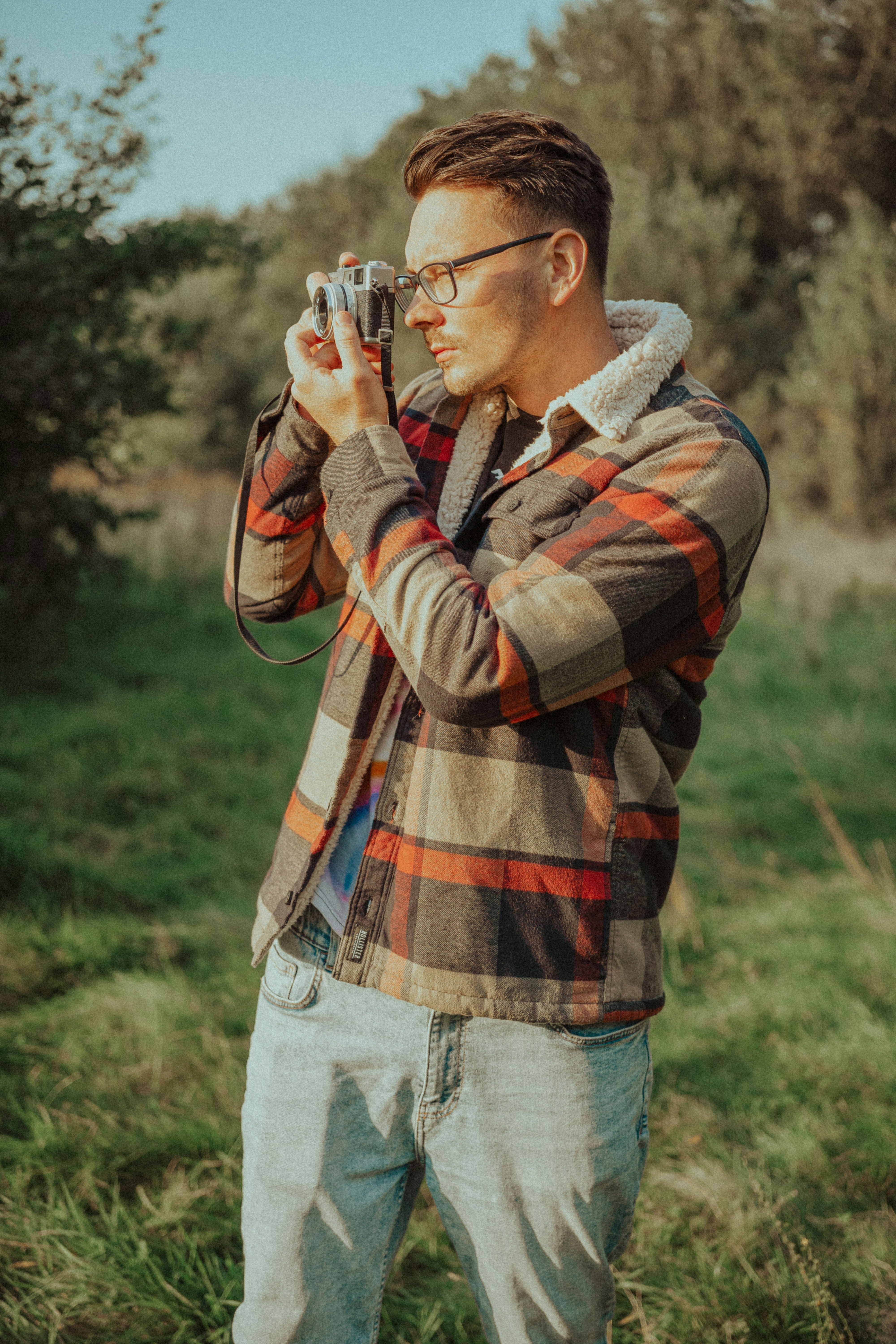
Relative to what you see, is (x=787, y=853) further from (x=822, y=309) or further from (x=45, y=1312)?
(x=822, y=309)

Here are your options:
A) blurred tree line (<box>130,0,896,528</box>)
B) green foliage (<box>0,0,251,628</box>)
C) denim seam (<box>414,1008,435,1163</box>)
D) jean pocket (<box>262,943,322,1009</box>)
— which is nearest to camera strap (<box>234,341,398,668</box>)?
jean pocket (<box>262,943,322,1009</box>)

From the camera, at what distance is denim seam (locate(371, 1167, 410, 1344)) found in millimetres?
1559

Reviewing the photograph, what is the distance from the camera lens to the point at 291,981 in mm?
1544

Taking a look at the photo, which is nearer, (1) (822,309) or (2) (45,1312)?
(2) (45,1312)

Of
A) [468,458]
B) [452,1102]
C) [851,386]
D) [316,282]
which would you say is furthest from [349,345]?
[851,386]

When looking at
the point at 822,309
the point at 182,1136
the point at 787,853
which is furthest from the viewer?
the point at 822,309

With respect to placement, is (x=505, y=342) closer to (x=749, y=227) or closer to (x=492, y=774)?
(x=492, y=774)

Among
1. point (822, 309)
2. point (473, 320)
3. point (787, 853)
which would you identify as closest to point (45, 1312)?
point (473, 320)

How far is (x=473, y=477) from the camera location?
166cm

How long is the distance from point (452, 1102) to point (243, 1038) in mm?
1897

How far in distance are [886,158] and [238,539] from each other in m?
17.0

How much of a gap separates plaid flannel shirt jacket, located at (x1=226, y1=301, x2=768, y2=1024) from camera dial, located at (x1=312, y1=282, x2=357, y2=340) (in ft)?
0.48

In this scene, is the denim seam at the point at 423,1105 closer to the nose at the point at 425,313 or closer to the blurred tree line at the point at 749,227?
the nose at the point at 425,313

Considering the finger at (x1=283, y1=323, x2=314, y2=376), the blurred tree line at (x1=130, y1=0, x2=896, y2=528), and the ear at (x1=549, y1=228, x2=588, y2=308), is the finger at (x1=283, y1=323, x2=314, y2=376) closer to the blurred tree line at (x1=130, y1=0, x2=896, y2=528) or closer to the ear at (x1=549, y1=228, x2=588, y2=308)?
the ear at (x1=549, y1=228, x2=588, y2=308)
